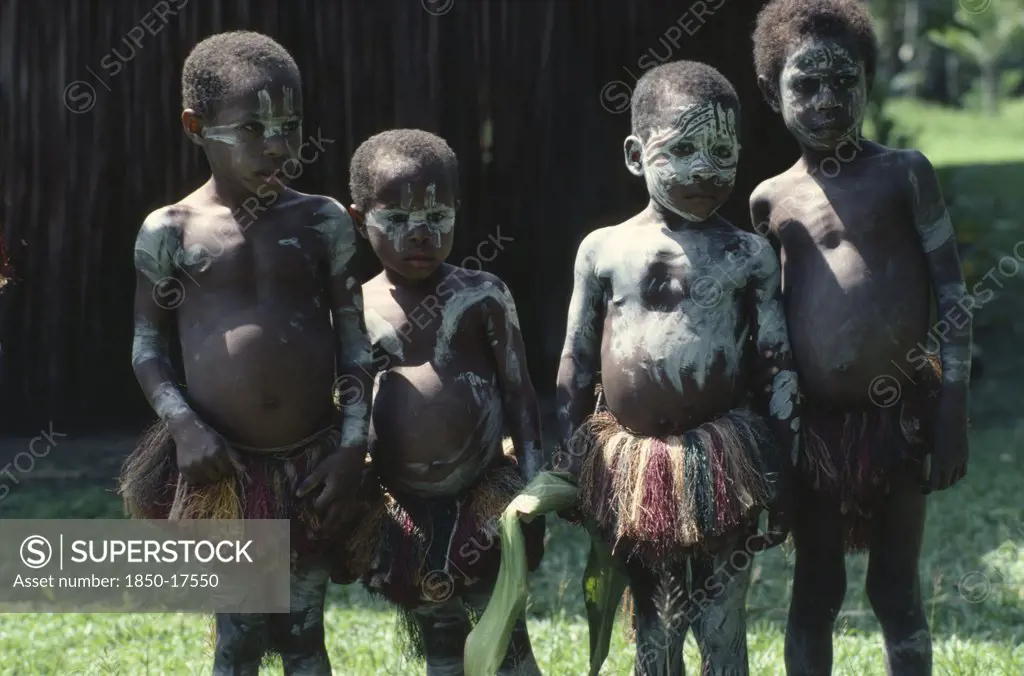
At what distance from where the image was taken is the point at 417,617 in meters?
3.75

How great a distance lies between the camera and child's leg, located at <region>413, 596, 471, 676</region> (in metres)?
3.69

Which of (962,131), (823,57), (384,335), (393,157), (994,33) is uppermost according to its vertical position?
(823,57)

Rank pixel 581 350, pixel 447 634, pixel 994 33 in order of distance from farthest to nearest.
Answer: pixel 994 33
pixel 447 634
pixel 581 350

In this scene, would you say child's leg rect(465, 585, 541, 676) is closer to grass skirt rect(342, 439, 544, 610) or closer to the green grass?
grass skirt rect(342, 439, 544, 610)

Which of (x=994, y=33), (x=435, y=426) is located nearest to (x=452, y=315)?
(x=435, y=426)

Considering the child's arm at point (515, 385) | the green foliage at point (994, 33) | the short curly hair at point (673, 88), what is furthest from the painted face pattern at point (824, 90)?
the green foliage at point (994, 33)

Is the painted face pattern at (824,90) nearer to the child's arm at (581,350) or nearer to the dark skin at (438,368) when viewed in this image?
the child's arm at (581,350)

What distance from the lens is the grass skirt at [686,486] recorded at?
3373 mm

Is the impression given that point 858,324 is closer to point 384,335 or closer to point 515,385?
point 515,385

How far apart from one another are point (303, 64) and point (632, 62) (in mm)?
1874

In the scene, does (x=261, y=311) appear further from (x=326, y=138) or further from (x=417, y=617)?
(x=326, y=138)

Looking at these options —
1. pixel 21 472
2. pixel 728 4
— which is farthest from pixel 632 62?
pixel 21 472

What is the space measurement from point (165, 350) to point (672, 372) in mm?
1354

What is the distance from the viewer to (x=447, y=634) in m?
3.70
